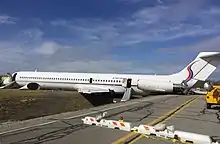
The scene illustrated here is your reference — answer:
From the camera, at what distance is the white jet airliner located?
3653cm

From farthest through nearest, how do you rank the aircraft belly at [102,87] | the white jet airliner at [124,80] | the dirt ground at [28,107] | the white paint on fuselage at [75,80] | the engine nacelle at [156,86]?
the aircraft belly at [102,87] < the white paint on fuselage at [75,80] < the engine nacelle at [156,86] < the white jet airliner at [124,80] < the dirt ground at [28,107]

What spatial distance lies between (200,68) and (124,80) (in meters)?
10.2

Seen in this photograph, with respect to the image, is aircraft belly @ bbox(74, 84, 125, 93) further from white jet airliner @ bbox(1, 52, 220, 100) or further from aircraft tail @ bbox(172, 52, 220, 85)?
Answer: aircraft tail @ bbox(172, 52, 220, 85)

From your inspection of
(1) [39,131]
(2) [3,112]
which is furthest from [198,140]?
(2) [3,112]

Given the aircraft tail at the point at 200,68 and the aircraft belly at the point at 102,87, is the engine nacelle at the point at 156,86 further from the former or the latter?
the aircraft belly at the point at 102,87

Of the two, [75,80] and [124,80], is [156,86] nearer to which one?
[124,80]

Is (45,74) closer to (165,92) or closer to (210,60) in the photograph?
(165,92)

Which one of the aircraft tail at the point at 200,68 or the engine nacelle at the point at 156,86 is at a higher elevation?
the aircraft tail at the point at 200,68

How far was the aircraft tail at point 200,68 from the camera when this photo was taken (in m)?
35.6

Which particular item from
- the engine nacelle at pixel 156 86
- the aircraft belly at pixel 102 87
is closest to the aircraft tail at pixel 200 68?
the engine nacelle at pixel 156 86

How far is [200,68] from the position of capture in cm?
3662

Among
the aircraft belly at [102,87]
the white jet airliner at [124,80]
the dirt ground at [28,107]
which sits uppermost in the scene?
the white jet airliner at [124,80]

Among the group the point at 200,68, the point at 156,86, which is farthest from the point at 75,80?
the point at 200,68

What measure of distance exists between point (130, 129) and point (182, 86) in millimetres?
28629
